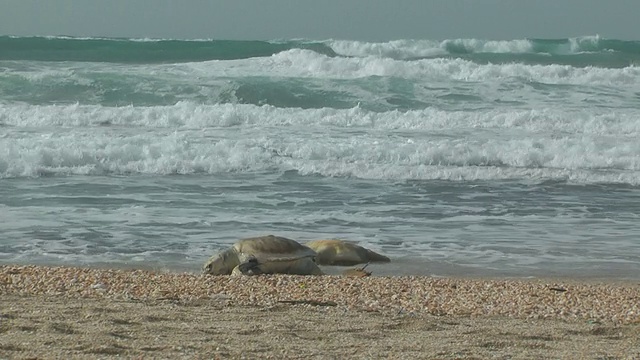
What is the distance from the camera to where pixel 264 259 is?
8.20 metres

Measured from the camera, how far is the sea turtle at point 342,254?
866 centimetres

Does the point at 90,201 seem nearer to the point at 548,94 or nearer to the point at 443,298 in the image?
the point at 443,298

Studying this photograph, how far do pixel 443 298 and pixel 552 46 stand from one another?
3278cm

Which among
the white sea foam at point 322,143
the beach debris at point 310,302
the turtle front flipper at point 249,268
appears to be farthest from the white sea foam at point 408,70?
the beach debris at point 310,302

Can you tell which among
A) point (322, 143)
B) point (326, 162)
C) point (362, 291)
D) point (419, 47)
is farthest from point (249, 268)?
point (419, 47)

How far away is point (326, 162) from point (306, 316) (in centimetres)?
884

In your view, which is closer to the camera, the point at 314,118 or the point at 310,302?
the point at 310,302

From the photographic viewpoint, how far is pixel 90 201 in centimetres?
1120

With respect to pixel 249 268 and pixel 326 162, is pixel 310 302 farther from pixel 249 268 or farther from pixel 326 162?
pixel 326 162

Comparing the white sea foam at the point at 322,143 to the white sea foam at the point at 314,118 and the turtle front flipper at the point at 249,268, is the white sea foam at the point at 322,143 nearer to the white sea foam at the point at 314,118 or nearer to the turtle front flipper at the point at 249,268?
the white sea foam at the point at 314,118

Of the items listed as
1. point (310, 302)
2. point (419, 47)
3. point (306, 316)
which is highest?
point (419, 47)

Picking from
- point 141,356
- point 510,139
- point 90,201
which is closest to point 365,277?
point 141,356

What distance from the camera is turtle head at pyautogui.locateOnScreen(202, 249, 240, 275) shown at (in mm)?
8062

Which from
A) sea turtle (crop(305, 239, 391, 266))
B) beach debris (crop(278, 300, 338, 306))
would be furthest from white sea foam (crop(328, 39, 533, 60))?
beach debris (crop(278, 300, 338, 306))
